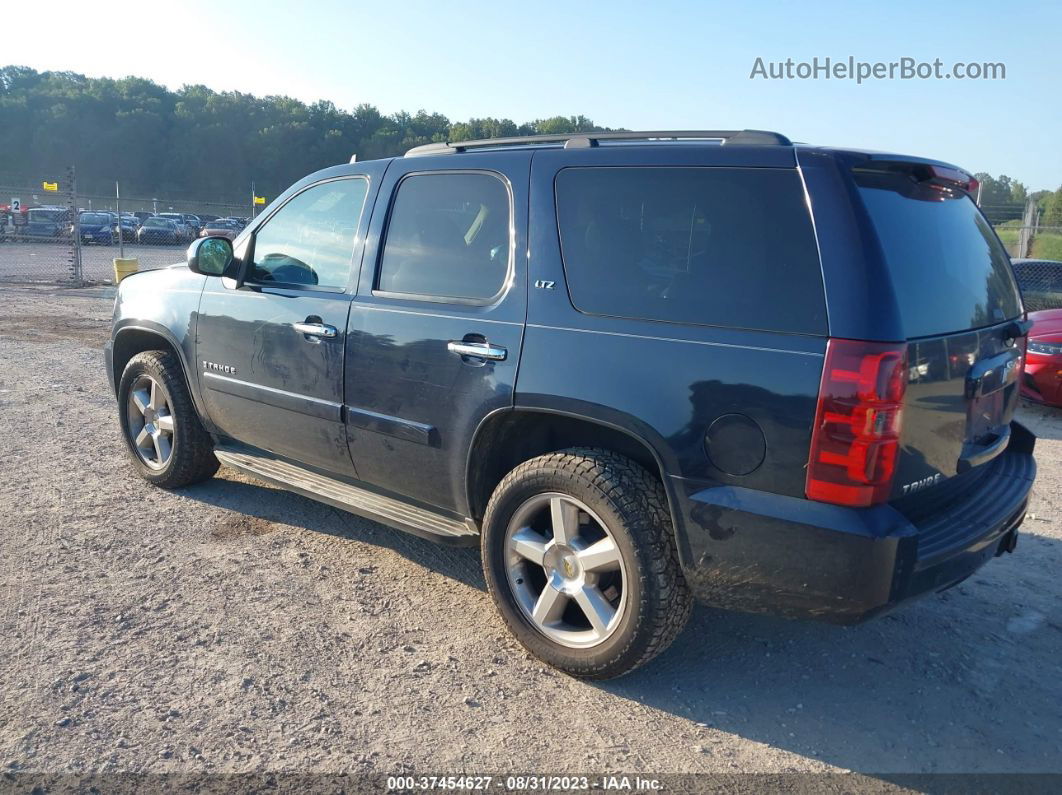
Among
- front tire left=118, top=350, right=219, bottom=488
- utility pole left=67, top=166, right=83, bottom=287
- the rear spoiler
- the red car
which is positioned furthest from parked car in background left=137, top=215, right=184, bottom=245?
the rear spoiler

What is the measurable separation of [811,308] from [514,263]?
1242mm

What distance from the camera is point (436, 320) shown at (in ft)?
11.7

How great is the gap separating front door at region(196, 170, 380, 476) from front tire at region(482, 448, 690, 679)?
3.63 ft

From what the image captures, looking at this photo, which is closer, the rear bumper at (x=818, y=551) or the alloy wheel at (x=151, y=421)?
the rear bumper at (x=818, y=551)

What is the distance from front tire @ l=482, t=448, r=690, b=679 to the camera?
118 inches

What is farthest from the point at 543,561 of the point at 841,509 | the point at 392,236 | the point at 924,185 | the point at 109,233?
the point at 109,233

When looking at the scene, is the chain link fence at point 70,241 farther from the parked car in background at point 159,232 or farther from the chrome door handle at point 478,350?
the chrome door handle at point 478,350

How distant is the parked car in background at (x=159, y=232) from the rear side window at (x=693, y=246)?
34.0 m

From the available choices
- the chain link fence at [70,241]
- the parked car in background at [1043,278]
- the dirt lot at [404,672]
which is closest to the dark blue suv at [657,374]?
the dirt lot at [404,672]

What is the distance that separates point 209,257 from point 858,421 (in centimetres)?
341

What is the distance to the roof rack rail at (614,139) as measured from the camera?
293 centimetres

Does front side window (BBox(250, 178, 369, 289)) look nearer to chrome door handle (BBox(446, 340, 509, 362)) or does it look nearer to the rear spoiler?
chrome door handle (BBox(446, 340, 509, 362))

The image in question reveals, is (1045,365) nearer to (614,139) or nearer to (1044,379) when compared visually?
(1044,379)

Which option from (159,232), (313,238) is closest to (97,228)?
(159,232)
